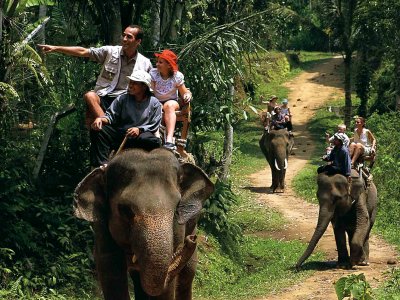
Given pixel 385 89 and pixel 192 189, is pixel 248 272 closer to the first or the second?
pixel 192 189

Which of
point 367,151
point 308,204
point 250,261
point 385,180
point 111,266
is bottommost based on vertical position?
point 308,204

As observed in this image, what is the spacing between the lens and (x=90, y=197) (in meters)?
8.29

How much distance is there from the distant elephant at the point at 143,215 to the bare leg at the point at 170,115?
93cm

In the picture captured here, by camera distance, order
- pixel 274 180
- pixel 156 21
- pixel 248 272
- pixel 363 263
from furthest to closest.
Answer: pixel 274 180, pixel 248 272, pixel 363 263, pixel 156 21

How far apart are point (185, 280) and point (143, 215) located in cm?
202

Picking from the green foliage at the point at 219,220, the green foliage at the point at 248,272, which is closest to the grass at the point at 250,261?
the green foliage at the point at 248,272

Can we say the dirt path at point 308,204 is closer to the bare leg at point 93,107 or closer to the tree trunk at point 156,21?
the tree trunk at point 156,21

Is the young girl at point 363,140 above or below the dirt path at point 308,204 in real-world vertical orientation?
above

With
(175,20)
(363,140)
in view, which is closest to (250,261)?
(363,140)

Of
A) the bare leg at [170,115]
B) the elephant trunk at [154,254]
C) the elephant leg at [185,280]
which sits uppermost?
the bare leg at [170,115]

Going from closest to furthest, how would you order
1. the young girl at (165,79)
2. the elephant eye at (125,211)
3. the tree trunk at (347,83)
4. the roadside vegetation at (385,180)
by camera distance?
the elephant eye at (125,211), the young girl at (165,79), the roadside vegetation at (385,180), the tree trunk at (347,83)

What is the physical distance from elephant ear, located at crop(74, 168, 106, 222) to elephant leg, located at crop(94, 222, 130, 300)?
0.12 meters

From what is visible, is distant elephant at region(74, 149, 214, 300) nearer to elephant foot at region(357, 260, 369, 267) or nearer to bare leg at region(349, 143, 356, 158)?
elephant foot at region(357, 260, 369, 267)

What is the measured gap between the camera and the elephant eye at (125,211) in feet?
25.4
